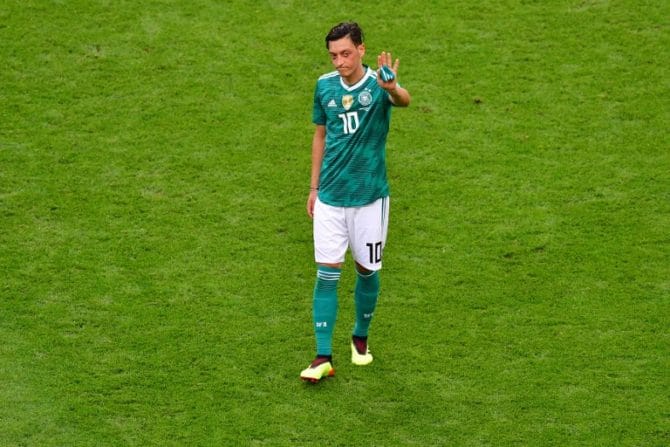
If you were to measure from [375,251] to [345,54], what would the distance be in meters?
1.26

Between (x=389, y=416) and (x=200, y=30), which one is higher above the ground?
(x=200, y=30)

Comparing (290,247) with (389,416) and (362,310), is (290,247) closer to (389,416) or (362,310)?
(362,310)

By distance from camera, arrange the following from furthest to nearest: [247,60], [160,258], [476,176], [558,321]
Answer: [247,60], [476,176], [160,258], [558,321]

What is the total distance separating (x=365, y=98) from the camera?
7.48 m

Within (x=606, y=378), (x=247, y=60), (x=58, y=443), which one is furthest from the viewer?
(x=247, y=60)

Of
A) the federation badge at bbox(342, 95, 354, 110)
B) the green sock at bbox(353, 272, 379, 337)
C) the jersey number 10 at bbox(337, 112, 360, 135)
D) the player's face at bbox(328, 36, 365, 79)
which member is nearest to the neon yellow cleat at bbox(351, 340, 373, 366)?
the green sock at bbox(353, 272, 379, 337)

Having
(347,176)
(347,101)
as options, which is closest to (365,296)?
(347,176)

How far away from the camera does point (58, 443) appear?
7211 mm

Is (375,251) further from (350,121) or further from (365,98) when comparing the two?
(365,98)

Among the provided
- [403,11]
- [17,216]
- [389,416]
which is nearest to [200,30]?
[403,11]

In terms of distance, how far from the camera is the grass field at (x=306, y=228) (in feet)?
24.9

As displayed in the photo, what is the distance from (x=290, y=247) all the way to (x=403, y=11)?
337 cm

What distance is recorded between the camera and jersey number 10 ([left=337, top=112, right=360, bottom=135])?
7.52 meters

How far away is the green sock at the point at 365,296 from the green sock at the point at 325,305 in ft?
0.61
